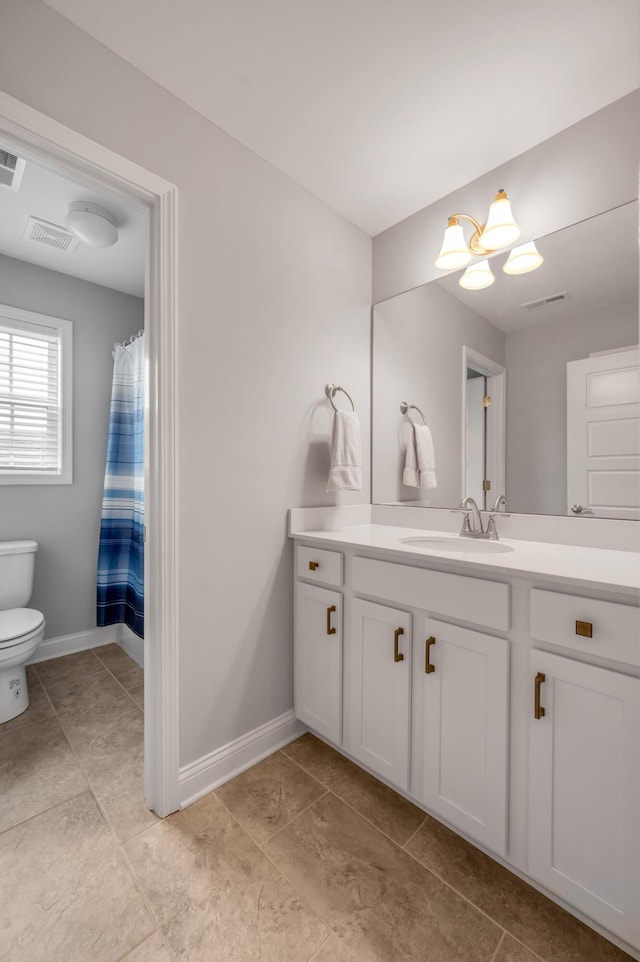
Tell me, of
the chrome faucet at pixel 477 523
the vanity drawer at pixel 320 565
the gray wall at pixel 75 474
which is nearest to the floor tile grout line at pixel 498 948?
the vanity drawer at pixel 320 565

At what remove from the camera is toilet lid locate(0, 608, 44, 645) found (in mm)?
1839

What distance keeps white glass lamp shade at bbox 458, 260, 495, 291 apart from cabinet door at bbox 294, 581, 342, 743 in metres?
1.38

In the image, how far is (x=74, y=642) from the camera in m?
2.59

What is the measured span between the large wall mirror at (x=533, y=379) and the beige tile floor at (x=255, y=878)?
1154mm

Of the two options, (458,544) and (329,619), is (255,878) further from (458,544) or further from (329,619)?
(458,544)

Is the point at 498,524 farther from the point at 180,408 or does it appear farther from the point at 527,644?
the point at 180,408

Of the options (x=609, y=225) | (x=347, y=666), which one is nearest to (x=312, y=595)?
(x=347, y=666)

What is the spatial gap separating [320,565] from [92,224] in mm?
1861

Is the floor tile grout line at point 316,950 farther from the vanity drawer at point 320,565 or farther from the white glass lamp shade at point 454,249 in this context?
the white glass lamp shade at point 454,249

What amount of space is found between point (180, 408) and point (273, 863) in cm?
140

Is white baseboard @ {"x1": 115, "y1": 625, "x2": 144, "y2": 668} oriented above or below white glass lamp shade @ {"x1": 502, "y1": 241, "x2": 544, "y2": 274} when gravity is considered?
below

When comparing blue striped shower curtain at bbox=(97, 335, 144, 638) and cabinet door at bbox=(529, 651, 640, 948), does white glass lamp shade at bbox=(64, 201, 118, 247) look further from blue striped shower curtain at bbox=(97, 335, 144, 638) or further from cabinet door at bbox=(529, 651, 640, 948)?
cabinet door at bbox=(529, 651, 640, 948)

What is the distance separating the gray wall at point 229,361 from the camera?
1.24 meters

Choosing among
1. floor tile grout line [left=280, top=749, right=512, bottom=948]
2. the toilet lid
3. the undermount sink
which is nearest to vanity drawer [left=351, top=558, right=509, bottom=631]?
the undermount sink
